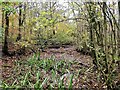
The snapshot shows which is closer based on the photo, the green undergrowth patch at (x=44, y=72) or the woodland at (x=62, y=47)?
the woodland at (x=62, y=47)

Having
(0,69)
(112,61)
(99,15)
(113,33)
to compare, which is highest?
(99,15)

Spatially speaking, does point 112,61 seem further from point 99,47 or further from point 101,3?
point 101,3

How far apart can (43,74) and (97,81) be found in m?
0.85

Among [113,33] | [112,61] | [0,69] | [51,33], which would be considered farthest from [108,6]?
[51,33]

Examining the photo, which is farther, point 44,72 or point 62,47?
point 62,47

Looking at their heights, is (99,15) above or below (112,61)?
above

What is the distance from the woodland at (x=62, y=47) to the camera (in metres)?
2.50

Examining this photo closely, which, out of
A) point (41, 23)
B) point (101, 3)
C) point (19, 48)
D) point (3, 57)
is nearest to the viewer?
point (101, 3)

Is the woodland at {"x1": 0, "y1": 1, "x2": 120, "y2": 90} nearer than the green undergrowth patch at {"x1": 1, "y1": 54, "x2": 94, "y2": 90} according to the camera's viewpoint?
Yes

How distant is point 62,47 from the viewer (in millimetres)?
6781

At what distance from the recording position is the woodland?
250cm

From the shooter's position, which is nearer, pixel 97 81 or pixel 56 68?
pixel 97 81

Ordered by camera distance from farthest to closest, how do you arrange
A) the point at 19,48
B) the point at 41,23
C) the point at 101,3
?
the point at 19,48, the point at 41,23, the point at 101,3

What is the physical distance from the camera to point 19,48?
17.6ft
